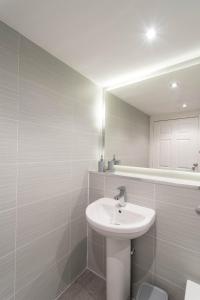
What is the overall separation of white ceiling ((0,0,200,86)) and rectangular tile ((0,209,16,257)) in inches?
51.1

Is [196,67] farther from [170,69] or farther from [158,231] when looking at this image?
[158,231]

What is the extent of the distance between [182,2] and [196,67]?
58 cm

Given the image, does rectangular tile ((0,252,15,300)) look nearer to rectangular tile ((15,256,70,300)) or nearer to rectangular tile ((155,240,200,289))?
rectangular tile ((15,256,70,300))

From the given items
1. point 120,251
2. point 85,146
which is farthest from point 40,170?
point 120,251

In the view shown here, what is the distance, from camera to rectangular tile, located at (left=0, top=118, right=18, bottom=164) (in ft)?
3.23

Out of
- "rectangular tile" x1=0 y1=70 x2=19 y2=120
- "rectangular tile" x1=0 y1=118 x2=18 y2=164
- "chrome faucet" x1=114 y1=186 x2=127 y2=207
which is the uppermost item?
"rectangular tile" x1=0 y1=70 x2=19 y2=120

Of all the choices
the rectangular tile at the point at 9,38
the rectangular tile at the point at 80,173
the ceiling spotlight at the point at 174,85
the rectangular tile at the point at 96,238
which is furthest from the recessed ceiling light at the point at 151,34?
the rectangular tile at the point at 96,238

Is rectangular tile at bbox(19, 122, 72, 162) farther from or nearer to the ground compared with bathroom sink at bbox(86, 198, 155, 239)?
farther from the ground

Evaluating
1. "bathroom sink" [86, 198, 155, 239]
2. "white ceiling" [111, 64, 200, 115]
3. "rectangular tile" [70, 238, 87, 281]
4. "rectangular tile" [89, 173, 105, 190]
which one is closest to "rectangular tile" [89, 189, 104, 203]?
"rectangular tile" [89, 173, 105, 190]

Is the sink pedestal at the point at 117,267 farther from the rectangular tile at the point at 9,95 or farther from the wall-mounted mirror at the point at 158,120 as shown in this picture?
the rectangular tile at the point at 9,95

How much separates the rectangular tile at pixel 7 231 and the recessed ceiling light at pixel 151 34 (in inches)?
62.1

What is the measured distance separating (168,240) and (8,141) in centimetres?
143

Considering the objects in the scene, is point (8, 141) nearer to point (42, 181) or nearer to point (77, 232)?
point (42, 181)

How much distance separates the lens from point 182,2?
82cm
